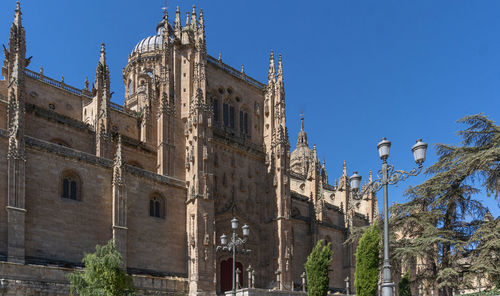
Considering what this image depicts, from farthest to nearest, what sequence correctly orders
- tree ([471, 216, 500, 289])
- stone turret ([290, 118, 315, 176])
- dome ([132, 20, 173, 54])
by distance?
stone turret ([290, 118, 315, 176])
dome ([132, 20, 173, 54])
tree ([471, 216, 500, 289])

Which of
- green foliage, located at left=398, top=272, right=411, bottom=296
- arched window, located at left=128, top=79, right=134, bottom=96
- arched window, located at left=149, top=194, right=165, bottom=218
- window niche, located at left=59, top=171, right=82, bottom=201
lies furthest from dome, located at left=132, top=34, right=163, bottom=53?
green foliage, located at left=398, top=272, right=411, bottom=296

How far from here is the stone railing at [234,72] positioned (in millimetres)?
43625

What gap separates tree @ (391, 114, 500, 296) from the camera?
2294 cm

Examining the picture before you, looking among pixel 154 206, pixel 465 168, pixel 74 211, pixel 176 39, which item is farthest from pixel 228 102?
pixel 465 168

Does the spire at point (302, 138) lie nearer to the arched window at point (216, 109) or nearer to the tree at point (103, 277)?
the arched window at point (216, 109)

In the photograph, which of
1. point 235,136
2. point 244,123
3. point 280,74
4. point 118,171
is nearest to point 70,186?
point 118,171

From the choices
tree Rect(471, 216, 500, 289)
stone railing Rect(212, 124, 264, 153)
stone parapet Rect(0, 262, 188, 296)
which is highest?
stone railing Rect(212, 124, 264, 153)

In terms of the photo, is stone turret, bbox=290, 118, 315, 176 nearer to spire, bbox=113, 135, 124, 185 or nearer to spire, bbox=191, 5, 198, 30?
spire, bbox=191, 5, 198, 30

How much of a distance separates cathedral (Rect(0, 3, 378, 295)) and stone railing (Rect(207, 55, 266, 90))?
0.14 m

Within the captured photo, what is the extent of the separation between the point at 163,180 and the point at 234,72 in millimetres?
14265

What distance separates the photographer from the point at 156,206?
34.7 m

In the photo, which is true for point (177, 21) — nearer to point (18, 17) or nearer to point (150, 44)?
point (18, 17)

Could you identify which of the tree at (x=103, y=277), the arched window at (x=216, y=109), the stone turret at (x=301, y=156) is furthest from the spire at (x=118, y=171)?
the stone turret at (x=301, y=156)

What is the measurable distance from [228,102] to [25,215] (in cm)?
2123
